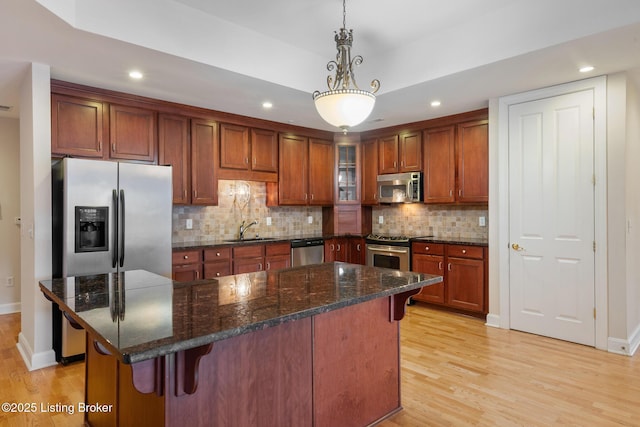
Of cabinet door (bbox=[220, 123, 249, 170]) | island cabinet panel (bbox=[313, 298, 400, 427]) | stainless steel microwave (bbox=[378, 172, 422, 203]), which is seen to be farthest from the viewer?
stainless steel microwave (bbox=[378, 172, 422, 203])

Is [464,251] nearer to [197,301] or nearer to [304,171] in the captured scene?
[304,171]

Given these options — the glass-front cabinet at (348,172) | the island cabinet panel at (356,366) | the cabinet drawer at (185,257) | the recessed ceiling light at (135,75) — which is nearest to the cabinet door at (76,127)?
the recessed ceiling light at (135,75)

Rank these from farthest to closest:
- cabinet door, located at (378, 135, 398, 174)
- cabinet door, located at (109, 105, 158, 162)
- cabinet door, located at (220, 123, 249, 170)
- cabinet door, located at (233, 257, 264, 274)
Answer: cabinet door, located at (378, 135, 398, 174) < cabinet door, located at (220, 123, 249, 170) < cabinet door, located at (233, 257, 264, 274) < cabinet door, located at (109, 105, 158, 162)

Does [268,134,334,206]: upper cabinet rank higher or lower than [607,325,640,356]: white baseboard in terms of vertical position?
higher

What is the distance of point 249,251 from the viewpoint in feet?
14.7

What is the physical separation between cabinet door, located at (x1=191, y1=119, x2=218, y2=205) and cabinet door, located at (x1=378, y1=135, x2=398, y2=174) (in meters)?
2.33

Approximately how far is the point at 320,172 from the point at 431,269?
208 centimetres

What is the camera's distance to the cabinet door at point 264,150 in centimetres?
486

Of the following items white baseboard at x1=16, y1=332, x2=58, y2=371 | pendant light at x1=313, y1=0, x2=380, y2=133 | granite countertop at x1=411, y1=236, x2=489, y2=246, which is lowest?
white baseboard at x1=16, y1=332, x2=58, y2=371

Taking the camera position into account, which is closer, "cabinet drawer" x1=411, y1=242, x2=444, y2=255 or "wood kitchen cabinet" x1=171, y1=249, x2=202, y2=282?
"wood kitchen cabinet" x1=171, y1=249, x2=202, y2=282

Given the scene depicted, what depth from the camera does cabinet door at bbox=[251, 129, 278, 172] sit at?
4859 mm

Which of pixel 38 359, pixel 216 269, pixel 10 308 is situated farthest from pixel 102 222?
pixel 10 308

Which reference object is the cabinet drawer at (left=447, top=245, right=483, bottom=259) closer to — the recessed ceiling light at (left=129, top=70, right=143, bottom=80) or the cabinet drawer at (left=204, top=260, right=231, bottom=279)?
the cabinet drawer at (left=204, top=260, right=231, bottom=279)

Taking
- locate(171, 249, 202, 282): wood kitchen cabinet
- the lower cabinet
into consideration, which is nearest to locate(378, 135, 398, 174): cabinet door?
the lower cabinet
